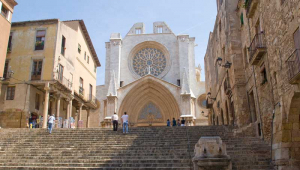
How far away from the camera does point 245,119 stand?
14.9m

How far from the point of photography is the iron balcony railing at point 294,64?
8336 mm

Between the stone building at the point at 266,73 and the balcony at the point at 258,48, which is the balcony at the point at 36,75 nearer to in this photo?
the stone building at the point at 266,73

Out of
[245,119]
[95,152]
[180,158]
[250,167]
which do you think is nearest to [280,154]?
[250,167]

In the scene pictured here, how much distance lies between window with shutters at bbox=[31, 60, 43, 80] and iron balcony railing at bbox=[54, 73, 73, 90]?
118 centimetres

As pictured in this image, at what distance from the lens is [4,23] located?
18203mm

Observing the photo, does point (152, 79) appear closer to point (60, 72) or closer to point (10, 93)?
point (60, 72)

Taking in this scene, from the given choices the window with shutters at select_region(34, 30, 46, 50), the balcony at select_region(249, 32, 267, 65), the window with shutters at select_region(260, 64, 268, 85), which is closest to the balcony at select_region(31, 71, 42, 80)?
the window with shutters at select_region(34, 30, 46, 50)

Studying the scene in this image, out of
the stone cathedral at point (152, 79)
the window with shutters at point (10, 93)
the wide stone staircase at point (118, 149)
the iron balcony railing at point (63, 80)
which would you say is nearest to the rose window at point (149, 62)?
the stone cathedral at point (152, 79)

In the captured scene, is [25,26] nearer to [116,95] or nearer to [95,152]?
[116,95]

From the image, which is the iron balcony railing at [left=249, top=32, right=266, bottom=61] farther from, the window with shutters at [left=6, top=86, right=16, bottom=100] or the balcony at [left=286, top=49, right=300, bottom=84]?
the window with shutters at [left=6, top=86, right=16, bottom=100]

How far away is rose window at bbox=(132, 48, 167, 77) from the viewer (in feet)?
106

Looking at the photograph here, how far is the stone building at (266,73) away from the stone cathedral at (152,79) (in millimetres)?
9973

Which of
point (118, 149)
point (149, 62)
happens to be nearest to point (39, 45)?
point (118, 149)

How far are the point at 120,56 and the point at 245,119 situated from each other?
20.1 meters
